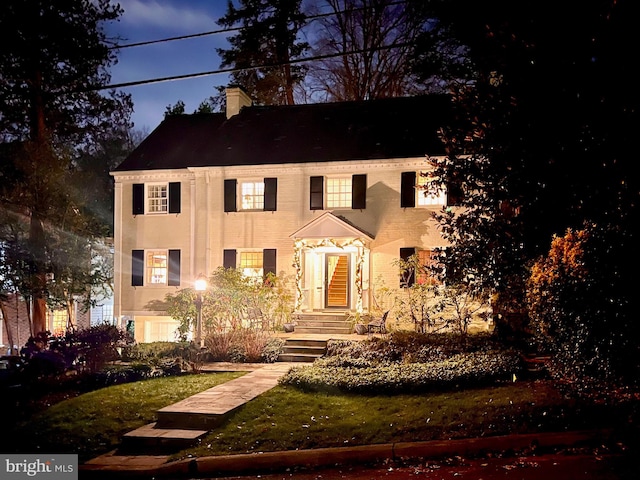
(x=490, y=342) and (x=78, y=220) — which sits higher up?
(x=78, y=220)

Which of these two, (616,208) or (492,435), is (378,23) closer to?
(616,208)

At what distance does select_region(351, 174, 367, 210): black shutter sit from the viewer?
20422 millimetres

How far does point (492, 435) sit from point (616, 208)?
11.7 feet

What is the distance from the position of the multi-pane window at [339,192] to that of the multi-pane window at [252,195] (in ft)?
7.97

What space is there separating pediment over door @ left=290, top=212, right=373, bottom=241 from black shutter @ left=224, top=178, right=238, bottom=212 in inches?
106

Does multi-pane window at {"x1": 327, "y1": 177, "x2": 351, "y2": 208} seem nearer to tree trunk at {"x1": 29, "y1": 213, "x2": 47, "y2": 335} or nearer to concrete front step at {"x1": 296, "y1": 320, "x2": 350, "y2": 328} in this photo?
concrete front step at {"x1": 296, "y1": 320, "x2": 350, "y2": 328}

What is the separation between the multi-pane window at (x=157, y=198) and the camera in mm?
22625

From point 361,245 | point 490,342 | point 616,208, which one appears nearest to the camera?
point 616,208

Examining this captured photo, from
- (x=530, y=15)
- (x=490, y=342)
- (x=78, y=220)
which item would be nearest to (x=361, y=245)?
(x=490, y=342)

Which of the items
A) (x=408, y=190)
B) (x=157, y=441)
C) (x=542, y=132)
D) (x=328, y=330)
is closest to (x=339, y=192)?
(x=408, y=190)

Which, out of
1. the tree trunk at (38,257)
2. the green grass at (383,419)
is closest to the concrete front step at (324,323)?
the tree trunk at (38,257)

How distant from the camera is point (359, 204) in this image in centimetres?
2042

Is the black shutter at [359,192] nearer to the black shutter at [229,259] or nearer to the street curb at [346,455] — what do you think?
the black shutter at [229,259]

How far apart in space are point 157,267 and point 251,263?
145 inches
